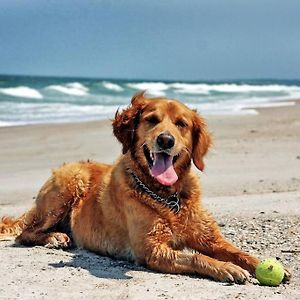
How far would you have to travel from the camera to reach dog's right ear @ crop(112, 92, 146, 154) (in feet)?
18.2

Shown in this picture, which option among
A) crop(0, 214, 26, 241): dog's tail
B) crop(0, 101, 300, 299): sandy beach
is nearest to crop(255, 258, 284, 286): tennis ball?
crop(0, 101, 300, 299): sandy beach

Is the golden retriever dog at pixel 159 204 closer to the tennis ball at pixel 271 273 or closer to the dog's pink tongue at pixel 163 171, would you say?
the dog's pink tongue at pixel 163 171

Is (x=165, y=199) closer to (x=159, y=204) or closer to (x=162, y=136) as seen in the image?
(x=159, y=204)

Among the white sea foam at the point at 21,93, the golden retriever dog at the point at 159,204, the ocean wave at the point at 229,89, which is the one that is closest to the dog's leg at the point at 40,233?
the golden retriever dog at the point at 159,204

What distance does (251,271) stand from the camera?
5.12m

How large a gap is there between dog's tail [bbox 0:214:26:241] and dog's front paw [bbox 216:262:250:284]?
262 cm

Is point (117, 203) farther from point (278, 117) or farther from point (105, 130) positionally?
point (278, 117)

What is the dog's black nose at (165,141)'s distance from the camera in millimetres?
5105

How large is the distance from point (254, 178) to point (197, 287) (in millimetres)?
5588

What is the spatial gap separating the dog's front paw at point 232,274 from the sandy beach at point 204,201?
81mm

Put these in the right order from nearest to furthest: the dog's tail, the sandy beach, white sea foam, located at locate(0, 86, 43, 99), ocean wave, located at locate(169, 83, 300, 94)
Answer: the sandy beach
the dog's tail
white sea foam, located at locate(0, 86, 43, 99)
ocean wave, located at locate(169, 83, 300, 94)

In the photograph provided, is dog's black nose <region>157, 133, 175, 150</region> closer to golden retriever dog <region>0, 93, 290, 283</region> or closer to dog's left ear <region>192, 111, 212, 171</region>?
golden retriever dog <region>0, 93, 290, 283</region>

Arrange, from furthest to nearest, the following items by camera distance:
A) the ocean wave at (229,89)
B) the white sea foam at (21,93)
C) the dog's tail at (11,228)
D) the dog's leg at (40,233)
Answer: the ocean wave at (229,89), the white sea foam at (21,93), the dog's tail at (11,228), the dog's leg at (40,233)

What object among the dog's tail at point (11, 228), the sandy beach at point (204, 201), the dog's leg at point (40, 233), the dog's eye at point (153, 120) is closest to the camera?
the sandy beach at point (204, 201)
